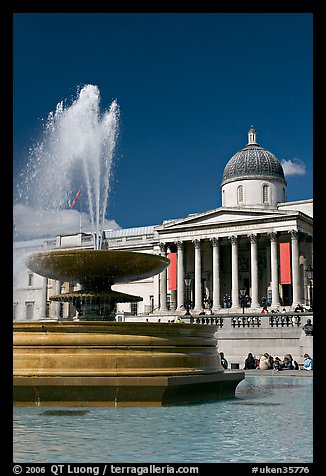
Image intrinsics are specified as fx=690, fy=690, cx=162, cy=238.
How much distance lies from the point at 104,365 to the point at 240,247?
5013cm

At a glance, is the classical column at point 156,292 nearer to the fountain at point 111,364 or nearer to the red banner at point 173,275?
the red banner at point 173,275

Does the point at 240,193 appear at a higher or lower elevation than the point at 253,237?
higher

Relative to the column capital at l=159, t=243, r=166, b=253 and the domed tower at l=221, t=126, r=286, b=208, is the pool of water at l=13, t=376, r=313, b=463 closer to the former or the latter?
the column capital at l=159, t=243, r=166, b=253

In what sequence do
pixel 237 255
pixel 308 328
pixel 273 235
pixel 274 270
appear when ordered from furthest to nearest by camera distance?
pixel 237 255
pixel 273 235
pixel 274 270
pixel 308 328

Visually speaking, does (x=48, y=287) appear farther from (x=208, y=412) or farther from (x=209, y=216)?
(x=208, y=412)

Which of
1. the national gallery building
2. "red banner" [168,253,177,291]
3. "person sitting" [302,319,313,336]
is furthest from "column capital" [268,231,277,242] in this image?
"person sitting" [302,319,313,336]

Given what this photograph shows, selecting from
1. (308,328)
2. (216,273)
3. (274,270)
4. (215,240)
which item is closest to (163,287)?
(216,273)

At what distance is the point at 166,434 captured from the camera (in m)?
6.99

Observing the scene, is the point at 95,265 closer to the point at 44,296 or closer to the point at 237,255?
the point at 237,255

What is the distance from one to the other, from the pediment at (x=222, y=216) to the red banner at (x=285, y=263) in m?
Result: 2.64
